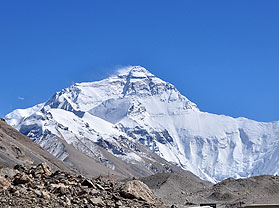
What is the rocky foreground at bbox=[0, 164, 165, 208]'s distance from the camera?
69.9 ft

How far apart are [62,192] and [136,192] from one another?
4.24m

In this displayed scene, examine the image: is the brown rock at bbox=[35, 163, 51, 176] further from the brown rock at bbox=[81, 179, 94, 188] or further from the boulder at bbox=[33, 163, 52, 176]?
the brown rock at bbox=[81, 179, 94, 188]

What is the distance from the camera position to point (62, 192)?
890 inches

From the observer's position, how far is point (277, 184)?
85.9m

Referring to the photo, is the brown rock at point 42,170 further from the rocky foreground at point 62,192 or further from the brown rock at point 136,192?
the brown rock at point 136,192

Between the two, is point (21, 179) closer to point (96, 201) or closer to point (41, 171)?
point (41, 171)

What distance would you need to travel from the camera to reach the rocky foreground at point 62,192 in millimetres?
21312

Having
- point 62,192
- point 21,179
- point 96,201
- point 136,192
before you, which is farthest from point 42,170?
point 96,201

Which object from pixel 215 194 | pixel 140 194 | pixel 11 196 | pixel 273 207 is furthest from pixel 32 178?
pixel 215 194

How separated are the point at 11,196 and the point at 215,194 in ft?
212

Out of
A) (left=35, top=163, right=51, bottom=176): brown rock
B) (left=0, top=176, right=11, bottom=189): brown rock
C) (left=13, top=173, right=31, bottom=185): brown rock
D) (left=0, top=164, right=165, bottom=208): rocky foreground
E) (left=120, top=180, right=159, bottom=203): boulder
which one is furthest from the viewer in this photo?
(left=35, top=163, right=51, bottom=176): brown rock

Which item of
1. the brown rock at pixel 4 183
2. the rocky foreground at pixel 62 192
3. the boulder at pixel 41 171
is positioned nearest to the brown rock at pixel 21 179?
the rocky foreground at pixel 62 192

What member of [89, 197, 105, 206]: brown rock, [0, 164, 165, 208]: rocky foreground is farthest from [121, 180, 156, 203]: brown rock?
[89, 197, 105, 206]: brown rock

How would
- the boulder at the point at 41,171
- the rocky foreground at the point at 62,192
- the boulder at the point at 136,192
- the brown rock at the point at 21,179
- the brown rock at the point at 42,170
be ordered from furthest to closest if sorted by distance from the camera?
1. the brown rock at the point at 42,170
2. the boulder at the point at 41,171
3. the boulder at the point at 136,192
4. the brown rock at the point at 21,179
5. the rocky foreground at the point at 62,192
